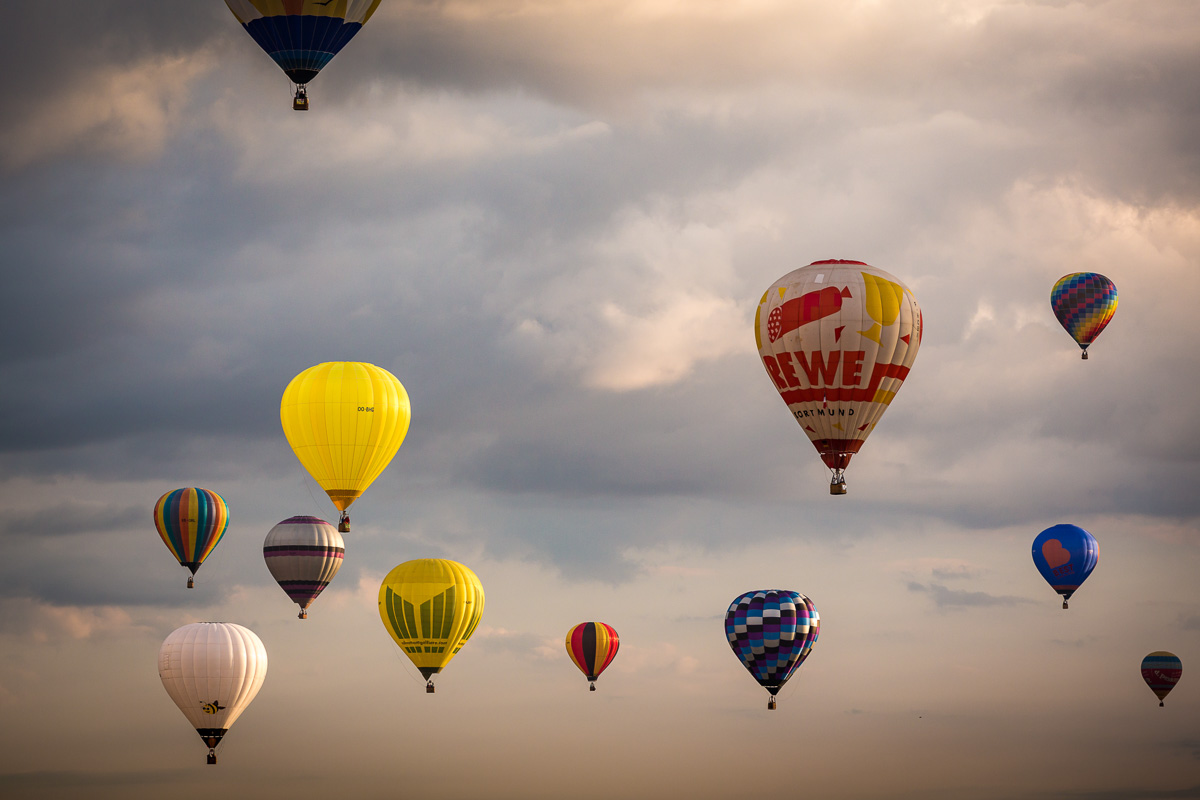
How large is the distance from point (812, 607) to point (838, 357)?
55.9 feet

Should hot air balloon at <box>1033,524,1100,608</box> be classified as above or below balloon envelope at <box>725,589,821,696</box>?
above

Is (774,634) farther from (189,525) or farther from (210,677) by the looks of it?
(189,525)

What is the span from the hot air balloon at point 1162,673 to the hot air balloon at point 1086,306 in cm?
1436

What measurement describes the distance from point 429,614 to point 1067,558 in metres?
28.2

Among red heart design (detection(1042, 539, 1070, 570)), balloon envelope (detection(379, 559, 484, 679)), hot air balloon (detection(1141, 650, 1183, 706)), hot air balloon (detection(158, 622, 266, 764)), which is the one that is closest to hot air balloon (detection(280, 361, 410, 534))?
balloon envelope (detection(379, 559, 484, 679))

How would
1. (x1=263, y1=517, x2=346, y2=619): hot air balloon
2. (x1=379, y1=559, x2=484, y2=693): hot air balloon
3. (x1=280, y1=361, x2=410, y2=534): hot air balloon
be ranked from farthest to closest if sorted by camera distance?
(x1=263, y1=517, x2=346, y2=619): hot air balloon < (x1=379, y1=559, x2=484, y2=693): hot air balloon < (x1=280, y1=361, x2=410, y2=534): hot air balloon

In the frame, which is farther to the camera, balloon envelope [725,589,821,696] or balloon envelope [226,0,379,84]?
balloon envelope [725,589,821,696]

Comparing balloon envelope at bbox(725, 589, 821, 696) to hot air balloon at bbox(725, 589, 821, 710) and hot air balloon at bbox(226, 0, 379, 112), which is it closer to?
hot air balloon at bbox(725, 589, 821, 710)

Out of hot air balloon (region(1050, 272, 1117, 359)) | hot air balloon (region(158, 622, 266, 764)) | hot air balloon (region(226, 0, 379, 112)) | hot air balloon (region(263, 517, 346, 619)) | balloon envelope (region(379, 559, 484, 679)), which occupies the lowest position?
hot air balloon (region(158, 622, 266, 764))

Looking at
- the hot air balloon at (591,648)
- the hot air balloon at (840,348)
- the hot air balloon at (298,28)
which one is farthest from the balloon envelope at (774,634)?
the hot air balloon at (298,28)

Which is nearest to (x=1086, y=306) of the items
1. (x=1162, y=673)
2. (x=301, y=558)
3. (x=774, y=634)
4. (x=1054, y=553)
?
(x=1054, y=553)

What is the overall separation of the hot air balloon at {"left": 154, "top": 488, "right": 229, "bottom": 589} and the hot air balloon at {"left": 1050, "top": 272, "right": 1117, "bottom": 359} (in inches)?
1480

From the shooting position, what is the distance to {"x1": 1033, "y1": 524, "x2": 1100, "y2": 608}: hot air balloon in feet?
241

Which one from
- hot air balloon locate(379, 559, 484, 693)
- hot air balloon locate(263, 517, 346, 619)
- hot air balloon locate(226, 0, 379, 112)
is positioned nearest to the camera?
hot air balloon locate(226, 0, 379, 112)
